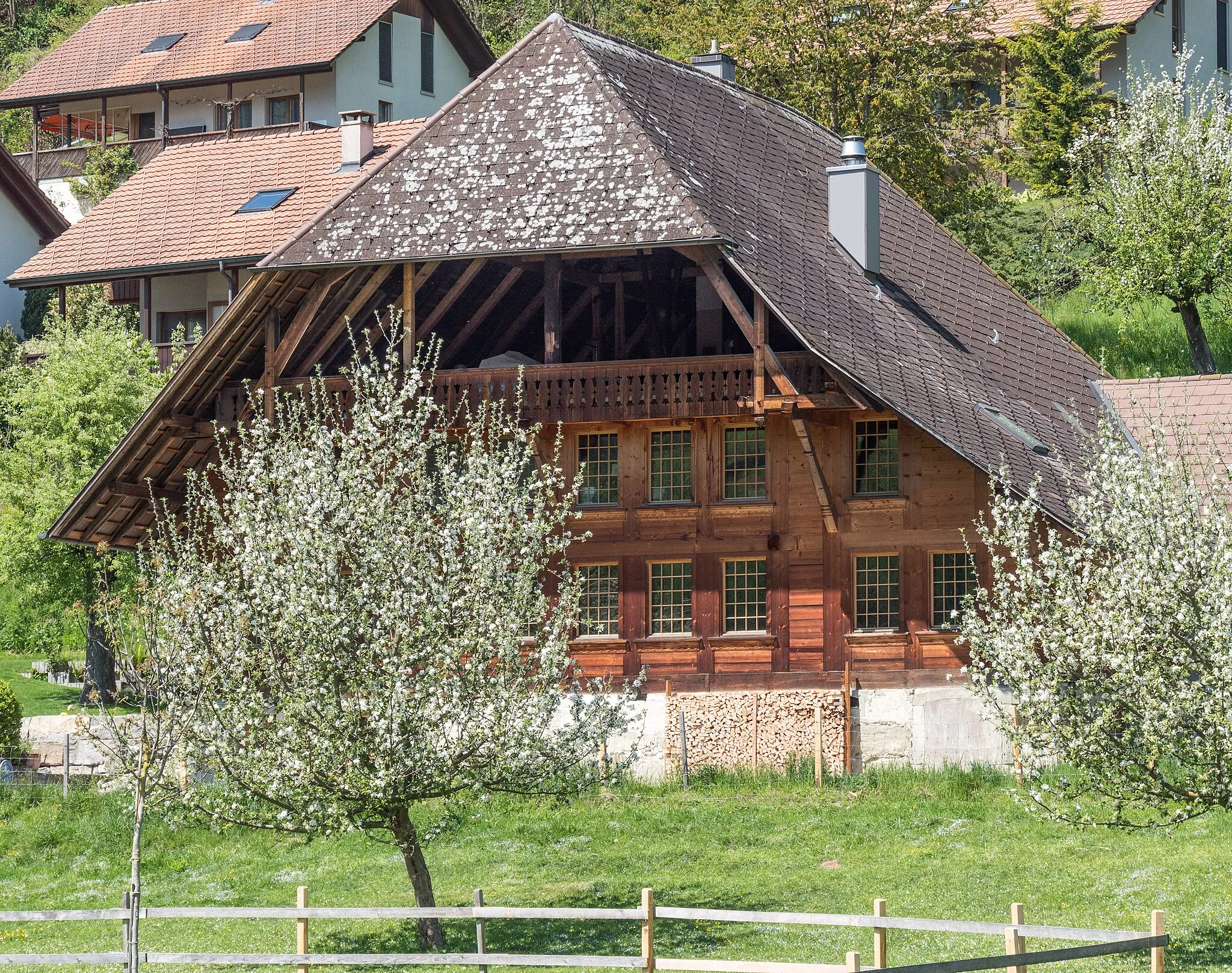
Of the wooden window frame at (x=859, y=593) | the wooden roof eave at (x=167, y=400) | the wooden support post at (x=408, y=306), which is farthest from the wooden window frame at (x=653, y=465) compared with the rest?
the wooden roof eave at (x=167, y=400)

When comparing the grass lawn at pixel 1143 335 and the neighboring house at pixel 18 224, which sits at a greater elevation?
the neighboring house at pixel 18 224

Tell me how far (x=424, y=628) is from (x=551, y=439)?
447 inches

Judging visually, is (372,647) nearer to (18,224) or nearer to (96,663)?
(96,663)

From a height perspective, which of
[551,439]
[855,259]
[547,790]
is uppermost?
[855,259]

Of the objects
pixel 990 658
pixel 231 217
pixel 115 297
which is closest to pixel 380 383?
pixel 990 658

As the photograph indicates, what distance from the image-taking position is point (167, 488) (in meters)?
34.3

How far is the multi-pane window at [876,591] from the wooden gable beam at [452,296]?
7.44 metres

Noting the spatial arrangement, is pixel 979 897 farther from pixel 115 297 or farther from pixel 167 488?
pixel 115 297

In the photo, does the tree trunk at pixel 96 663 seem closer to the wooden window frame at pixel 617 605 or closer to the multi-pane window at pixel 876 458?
the wooden window frame at pixel 617 605

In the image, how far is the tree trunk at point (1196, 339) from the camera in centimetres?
4184

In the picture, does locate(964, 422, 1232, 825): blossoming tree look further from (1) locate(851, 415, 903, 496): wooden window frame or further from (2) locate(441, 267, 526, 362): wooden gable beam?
(2) locate(441, 267, 526, 362): wooden gable beam

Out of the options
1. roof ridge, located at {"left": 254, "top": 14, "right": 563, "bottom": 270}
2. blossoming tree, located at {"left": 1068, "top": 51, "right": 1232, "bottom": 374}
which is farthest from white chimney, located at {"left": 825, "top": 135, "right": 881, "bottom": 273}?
blossoming tree, located at {"left": 1068, "top": 51, "right": 1232, "bottom": 374}

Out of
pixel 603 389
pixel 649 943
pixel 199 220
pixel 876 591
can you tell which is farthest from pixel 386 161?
pixel 199 220

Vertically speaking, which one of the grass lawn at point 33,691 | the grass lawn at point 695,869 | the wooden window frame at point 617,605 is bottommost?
the grass lawn at point 695,869
